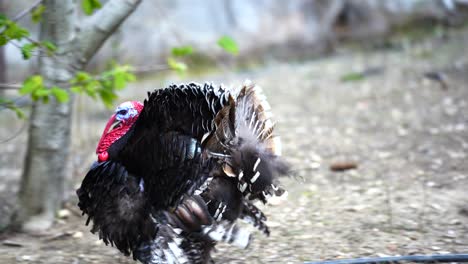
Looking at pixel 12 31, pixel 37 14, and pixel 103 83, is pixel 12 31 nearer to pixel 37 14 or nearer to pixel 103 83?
pixel 37 14

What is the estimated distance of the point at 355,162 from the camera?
214 inches

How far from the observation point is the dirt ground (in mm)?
3783

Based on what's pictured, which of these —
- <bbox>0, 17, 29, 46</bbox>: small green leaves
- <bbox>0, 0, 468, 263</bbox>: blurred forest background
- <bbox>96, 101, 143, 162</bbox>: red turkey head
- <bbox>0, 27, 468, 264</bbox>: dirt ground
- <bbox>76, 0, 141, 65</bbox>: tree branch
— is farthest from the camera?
<bbox>76, 0, 141, 65</bbox>: tree branch

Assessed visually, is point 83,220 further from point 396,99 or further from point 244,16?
point 244,16

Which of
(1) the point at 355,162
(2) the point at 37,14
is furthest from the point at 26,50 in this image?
(1) the point at 355,162

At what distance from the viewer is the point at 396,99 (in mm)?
7410

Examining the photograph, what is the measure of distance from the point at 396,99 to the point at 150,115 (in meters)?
4.78

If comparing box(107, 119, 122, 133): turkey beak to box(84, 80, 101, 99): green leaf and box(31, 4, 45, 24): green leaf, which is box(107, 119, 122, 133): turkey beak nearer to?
box(84, 80, 101, 99): green leaf

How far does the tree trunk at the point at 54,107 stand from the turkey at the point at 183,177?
953mm

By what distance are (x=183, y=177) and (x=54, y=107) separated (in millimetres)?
1381

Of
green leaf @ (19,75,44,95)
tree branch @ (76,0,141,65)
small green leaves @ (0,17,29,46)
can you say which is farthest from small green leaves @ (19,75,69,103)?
tree branch @ (76,0,141,65)

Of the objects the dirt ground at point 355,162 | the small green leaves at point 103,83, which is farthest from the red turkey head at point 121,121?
the dirt ground at point 355,162

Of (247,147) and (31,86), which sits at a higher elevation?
(31,86)

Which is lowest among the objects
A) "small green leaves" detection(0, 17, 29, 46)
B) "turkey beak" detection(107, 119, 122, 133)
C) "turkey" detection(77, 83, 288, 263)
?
"turkey" detection(77, 83, 288, 263)
